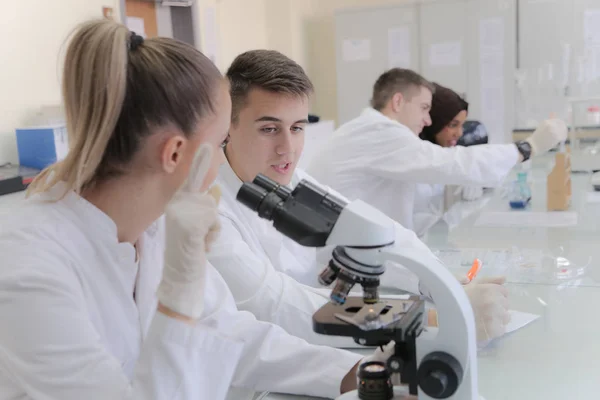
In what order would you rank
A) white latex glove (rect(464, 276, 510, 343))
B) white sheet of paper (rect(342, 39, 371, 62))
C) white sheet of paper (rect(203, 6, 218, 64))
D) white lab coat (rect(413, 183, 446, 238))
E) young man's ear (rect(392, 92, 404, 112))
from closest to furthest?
white latex glove (rect(464, 276, 510, 343)), white lab coat (rect(413, 183, 446, 238)), young man's ear (rect(392, 92, 404, 112)), white sheet of paper (rect(203, 6, 218, 64)), white sheet of paper (rect(342, 39, 371, 62))

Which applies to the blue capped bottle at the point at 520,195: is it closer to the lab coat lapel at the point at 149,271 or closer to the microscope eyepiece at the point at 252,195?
the lab coat lapel at the point at 149,271

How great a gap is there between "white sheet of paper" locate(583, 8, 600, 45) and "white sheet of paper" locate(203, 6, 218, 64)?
8.61 ft

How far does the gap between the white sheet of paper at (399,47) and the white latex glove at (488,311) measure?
12.2ft

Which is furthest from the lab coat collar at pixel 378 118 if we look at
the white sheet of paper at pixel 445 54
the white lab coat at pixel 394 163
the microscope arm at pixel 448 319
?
the white sheet of paper at pixel 445 54

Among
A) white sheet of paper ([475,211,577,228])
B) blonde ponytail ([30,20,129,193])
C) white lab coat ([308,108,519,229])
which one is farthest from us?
white lab coat ([308,108,519,229])

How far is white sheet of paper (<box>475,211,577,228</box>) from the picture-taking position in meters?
2.15

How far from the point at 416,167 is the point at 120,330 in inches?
64.8

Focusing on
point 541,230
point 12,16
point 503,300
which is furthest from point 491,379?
point 12,16

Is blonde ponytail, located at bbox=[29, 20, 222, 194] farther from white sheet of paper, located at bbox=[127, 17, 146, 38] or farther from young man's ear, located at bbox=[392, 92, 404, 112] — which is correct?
white sheet of paper, located at bbox=[127, 17, 146, 38]

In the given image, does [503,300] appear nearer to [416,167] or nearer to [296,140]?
[296,140]

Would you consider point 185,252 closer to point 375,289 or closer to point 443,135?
point 375,289

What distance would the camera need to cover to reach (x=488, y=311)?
1.12 meters

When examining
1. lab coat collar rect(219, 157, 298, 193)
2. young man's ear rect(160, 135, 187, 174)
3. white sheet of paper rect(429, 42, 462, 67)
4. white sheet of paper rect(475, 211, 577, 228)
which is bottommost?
white sheet of paper rect(475, 211, 577, 228)

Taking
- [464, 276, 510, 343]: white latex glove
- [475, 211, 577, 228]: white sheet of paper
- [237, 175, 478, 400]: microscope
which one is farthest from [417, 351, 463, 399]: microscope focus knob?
[475, 211, 577, 228]: white sheet of paper
